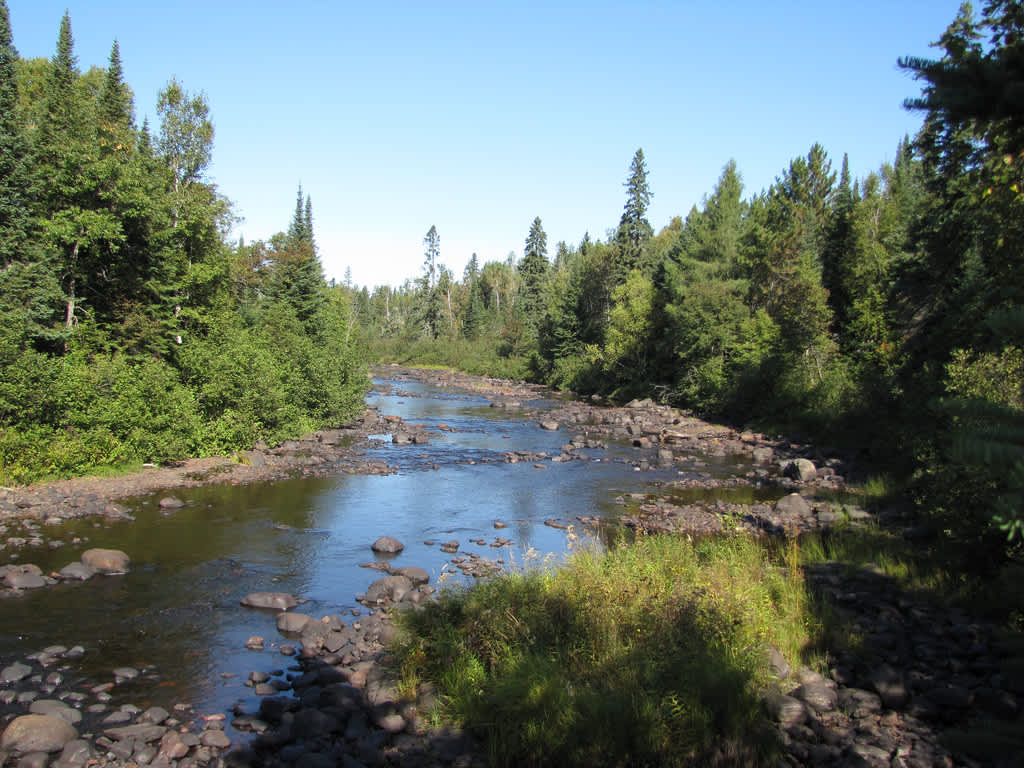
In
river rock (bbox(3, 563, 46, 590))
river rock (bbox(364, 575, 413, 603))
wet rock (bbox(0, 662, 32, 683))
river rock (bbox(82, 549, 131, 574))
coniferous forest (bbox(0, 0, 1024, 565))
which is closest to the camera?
coniferous forest (bbox(0, 0, 1024, 565))

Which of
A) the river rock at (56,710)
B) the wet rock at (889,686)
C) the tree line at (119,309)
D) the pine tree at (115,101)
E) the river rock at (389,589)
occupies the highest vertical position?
the pine tree at (115,101)

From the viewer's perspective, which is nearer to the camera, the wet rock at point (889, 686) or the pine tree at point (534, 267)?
the wet rock at point (889, 686)

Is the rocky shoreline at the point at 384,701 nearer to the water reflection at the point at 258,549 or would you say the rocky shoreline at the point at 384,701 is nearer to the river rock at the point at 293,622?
the river rock at the point at 293,622

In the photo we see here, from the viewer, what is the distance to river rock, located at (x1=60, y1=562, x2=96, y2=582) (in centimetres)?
1406

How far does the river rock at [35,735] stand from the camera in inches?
331

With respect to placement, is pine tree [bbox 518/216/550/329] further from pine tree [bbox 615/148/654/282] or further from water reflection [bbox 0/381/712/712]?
water reflection [bbox 0/381/712/712]

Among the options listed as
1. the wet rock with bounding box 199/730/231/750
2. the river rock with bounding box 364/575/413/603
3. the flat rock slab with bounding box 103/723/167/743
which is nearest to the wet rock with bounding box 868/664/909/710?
the river rock with bounding box 364/575/413/603

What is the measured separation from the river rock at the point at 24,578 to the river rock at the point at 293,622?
5343mm

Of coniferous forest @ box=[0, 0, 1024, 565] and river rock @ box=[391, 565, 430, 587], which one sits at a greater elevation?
coniferous forest @ box=[0, 0, 1024, 565]

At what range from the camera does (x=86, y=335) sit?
25.5 metres

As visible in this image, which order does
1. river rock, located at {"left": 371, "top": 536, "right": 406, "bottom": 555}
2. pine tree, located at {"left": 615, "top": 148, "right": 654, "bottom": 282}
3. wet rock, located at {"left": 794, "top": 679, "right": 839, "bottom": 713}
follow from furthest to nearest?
1. pine tree, located at {"left": 615, "top": 148, "right": 654, "bottom": 282}
2. river rock, located at {"left": 371, "top": 536, "right": 406, "bottom": 555}
3. wet rock, located at {"left": 794, "top": 679, "right": 839, "bottom": 713}

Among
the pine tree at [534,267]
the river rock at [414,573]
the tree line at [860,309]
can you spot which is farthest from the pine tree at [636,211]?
the river rock at [414,573]

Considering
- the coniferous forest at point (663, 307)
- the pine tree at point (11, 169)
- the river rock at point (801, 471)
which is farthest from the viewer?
the river rock at point (801, 471)

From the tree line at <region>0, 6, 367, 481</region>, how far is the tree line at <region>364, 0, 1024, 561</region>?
23.6 m
